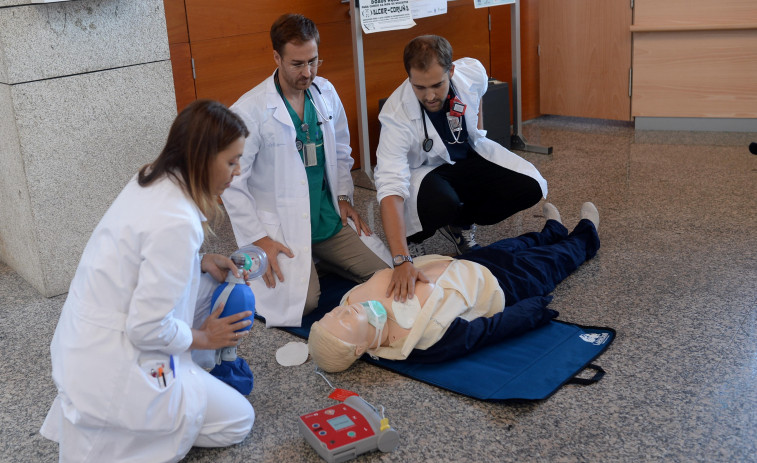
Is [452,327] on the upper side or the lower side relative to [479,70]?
lower

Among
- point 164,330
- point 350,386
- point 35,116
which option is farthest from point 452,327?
point 35,116

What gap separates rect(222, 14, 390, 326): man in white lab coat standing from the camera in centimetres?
241

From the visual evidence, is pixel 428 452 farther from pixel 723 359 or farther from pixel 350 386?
pixel 723 359

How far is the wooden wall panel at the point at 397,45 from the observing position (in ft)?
13.4

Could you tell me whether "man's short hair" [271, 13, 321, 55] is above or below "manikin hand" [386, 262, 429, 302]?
above

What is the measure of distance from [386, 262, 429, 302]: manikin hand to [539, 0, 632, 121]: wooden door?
2.79 m

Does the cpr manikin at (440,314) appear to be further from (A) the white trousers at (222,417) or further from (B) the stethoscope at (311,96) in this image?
(B) the stethoscope at (311,96)

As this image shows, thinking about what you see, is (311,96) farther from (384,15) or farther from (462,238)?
(384,15)

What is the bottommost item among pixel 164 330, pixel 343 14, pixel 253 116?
pixel 164 330

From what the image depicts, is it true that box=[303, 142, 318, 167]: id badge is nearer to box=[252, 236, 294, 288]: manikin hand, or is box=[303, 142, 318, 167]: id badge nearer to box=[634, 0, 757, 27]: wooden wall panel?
box=[252, 236, 294, 288]: manikin hand

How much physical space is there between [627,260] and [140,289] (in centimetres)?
179

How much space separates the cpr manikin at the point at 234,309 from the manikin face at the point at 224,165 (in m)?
0.32

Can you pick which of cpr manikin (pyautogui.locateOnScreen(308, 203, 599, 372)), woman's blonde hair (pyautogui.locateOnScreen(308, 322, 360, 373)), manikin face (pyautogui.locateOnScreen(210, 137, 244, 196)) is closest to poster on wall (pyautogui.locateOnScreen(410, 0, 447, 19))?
cpr manikin (pyautogui.locateOnScreen(308, 203, 599, 372))

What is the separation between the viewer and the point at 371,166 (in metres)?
4.04
